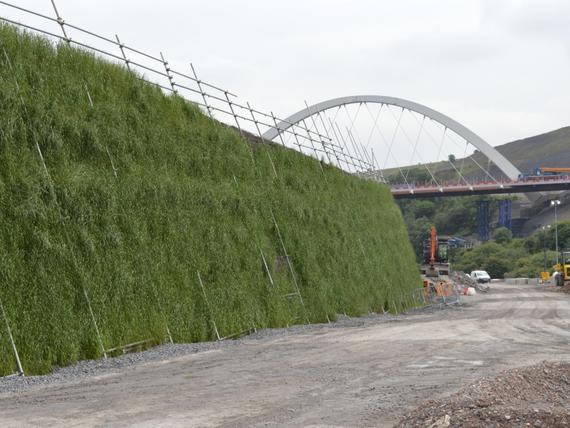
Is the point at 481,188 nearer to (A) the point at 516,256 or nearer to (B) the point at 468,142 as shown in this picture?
(B) the point at 468,142

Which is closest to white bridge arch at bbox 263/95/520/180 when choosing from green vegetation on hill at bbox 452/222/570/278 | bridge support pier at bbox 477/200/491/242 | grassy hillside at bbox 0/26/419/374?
green vegetation on hill at bbox 452/222/570/278

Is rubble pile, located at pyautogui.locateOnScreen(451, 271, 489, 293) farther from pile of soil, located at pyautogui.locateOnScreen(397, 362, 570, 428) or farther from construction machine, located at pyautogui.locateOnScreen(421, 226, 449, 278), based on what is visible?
pile of soil, located at pyautogui.locateOnScreen(397, 362, 570, 428)

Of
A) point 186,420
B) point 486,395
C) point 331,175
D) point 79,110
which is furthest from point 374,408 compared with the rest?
point 331,175

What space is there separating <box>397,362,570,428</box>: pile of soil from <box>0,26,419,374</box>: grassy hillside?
22.1ft

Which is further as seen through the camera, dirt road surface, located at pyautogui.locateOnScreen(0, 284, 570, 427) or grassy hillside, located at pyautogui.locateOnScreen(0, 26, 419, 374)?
grassy hillside, located at pyautogui.locateOnScreen(0, 26, 419, 374)

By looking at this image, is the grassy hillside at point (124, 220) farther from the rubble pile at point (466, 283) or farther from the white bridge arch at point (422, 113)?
the white bridge arch at point (422, 113)

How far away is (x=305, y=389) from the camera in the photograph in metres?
9.78

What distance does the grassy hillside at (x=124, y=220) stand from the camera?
12.0 meters

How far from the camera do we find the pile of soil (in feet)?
20.7

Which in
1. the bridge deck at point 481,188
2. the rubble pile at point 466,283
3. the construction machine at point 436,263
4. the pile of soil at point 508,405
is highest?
the bridge deck at point 481,188

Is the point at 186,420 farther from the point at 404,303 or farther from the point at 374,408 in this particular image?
the point at 404,303

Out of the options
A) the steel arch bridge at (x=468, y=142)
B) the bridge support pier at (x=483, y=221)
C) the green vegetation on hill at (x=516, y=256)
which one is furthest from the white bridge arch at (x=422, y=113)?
the bridge support pier at (x=483, y=221)

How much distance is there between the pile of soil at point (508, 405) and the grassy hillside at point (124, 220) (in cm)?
674

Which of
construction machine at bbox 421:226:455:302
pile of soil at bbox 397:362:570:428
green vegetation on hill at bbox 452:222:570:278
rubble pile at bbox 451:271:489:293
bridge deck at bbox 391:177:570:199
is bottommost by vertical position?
green vegetation on hill at bbox 452:222:570:278
